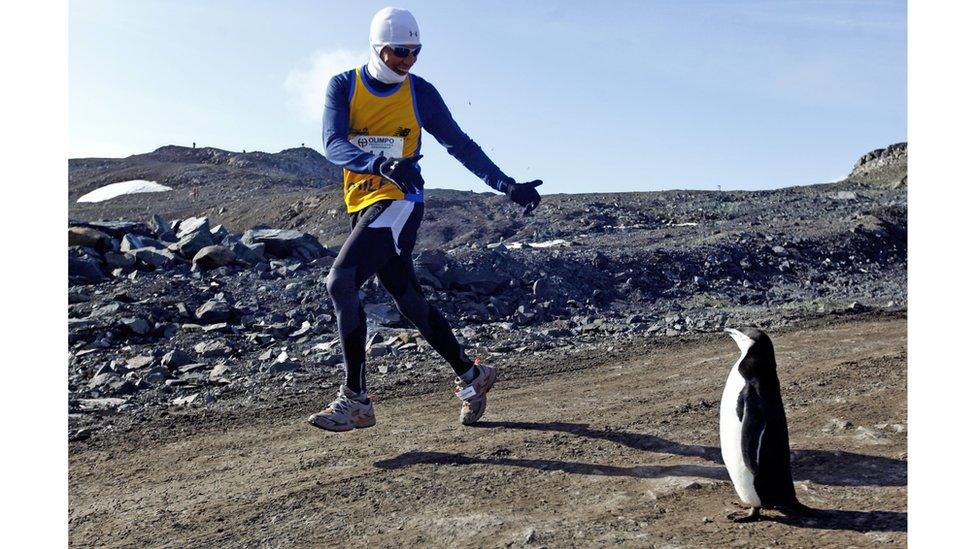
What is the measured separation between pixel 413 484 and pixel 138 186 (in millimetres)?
35309

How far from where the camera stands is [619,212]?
22141 mm

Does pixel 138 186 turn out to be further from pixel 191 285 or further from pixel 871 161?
pixel 871 161

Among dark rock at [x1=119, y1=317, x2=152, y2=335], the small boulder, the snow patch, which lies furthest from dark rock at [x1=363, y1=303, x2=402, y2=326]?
the snow patch

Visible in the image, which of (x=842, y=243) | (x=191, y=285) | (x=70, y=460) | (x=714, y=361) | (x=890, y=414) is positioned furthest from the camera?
(x=842, y=243)

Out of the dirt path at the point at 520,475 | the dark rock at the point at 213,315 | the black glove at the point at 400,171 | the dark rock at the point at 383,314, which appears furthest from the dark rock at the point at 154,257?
the black glove at the point at 400,171

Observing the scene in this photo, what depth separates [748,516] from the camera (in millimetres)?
3941

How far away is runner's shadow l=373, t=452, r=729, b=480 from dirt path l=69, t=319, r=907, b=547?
16 mm

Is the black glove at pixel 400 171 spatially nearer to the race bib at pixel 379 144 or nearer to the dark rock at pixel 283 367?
the race bib at pixel 379 144

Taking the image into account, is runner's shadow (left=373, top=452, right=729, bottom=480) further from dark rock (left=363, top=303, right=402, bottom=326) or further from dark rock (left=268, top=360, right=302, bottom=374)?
dark rock (left=363, top=303, right=402, bottom=326)

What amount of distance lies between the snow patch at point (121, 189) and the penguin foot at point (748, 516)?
35.2 metres

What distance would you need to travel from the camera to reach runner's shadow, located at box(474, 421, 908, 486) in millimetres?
4422

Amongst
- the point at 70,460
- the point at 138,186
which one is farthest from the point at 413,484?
the point at 138,186

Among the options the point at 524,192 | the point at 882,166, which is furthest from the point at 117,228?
the point at 882,166

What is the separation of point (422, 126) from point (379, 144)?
0.43 metres
